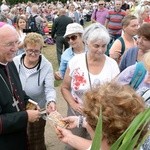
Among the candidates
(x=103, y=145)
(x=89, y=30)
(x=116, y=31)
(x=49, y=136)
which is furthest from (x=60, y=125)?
Result: (x=116, y=31)

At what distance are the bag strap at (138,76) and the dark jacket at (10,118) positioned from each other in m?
1.00

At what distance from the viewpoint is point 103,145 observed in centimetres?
176

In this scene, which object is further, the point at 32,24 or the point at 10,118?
the point at 32,24

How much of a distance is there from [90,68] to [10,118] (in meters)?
1.11

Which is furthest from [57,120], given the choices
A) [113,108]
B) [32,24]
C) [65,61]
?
[32,24]

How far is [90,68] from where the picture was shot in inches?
138

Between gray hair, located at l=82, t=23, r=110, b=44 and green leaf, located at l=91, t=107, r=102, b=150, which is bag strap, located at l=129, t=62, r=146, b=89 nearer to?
gray hair, located at l=82, t=23, r=110, b=44

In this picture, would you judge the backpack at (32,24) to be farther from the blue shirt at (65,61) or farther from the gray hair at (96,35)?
the gray hair at (96,35)

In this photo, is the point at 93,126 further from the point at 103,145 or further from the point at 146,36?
the point at 146,36

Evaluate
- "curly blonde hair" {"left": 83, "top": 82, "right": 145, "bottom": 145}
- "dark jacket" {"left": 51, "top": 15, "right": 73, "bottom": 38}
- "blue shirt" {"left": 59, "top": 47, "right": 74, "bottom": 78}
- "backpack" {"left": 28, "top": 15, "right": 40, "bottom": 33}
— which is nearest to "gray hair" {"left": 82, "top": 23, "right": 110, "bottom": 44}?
"blue shirt" {"left": 59, "top": 47, "right": 74, "bottom": 78}

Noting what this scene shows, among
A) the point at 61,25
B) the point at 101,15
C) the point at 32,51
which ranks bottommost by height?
the point at 61,25

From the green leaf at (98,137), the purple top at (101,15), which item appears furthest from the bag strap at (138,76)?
the purple top at (101,15)

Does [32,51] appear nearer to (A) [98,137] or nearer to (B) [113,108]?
(B) [113,108]

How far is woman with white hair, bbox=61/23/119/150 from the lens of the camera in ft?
11.3
